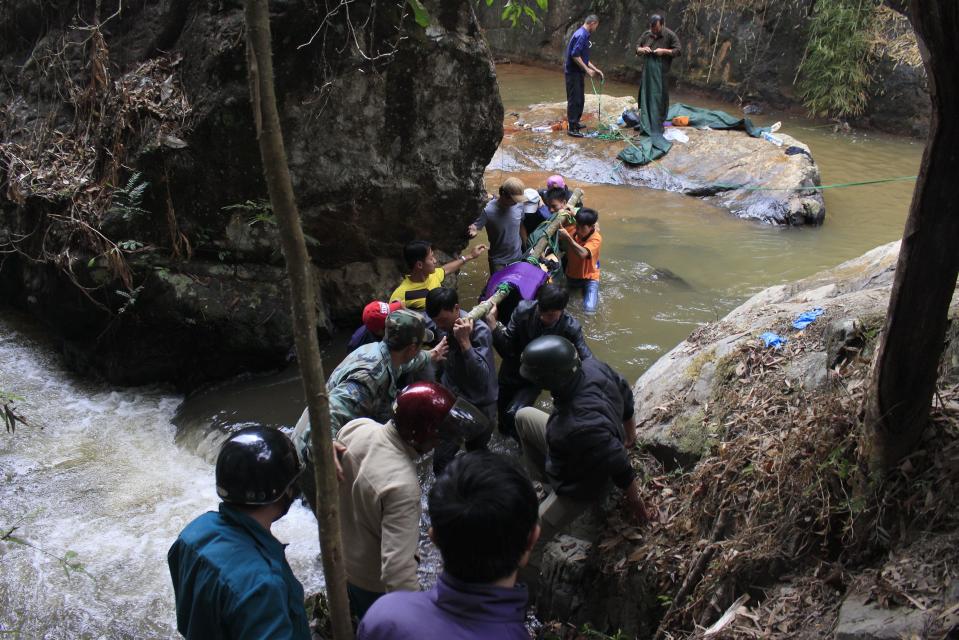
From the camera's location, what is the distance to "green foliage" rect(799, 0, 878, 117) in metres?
14.7

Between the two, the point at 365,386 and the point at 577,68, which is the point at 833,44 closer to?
the point at 577,68

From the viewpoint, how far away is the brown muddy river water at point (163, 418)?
15.1 feet

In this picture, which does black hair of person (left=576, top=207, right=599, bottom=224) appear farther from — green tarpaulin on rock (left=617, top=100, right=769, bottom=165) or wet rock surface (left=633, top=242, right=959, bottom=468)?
green tarpaulin on rock (left=617, top=100, right=769, bottom=165)

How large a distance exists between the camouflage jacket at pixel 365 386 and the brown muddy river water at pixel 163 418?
4.49ft

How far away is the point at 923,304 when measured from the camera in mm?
2715

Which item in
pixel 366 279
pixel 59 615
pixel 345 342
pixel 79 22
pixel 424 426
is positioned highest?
pixel 79 22

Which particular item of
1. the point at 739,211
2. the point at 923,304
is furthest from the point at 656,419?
the point at 739,211

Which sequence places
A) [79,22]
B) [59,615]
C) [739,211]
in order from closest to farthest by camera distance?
[59,615] → [79,22] → [739,211]

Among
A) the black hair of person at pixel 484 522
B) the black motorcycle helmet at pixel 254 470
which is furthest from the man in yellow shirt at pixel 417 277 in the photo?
the black hair of person at pixel 484 522

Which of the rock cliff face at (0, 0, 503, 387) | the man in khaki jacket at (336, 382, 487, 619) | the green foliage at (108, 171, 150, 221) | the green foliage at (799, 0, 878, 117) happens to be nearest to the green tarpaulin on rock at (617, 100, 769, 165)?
the green foliage at (799, 0, 878, 117)

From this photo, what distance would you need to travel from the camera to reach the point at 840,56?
49.8ft

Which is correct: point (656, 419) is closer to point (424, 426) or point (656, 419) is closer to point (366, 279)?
point (424, 426)

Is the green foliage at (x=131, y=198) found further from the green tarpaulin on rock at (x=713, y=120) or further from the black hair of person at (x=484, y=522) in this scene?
the green tarpaulin on rock at (x=713, y=120)

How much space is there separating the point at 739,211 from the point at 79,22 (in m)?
8.69
